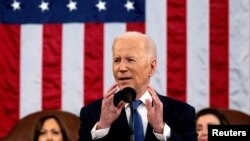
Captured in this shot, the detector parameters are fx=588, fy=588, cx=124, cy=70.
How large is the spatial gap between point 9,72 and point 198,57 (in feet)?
5.07

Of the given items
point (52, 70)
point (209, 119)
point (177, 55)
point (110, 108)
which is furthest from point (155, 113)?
point (52, 70)

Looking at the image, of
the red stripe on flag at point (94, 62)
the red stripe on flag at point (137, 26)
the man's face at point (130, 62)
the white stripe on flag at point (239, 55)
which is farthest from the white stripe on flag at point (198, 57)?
the man's face at point (130, 62)

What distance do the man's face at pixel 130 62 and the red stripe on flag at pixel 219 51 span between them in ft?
8.12

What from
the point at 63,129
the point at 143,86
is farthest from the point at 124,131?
the point at 63,129

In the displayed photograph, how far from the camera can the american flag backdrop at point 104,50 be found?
471cm

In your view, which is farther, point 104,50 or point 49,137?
point 104,50

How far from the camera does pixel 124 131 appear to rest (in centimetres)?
229

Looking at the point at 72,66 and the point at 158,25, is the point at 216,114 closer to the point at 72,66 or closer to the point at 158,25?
the point at 158,25

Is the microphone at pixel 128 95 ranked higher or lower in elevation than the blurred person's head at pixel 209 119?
higher

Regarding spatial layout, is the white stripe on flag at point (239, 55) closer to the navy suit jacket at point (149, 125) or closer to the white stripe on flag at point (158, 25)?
the white stripe on flag at point (158, 25)

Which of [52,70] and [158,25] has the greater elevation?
Result: [158,25]

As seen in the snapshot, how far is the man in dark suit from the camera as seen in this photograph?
2.14m

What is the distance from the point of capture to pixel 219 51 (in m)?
4.71

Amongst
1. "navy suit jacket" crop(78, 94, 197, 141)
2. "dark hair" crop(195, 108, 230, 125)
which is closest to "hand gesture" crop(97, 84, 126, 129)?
"navy suit jacket" crop(78, 94, 197, 141)
